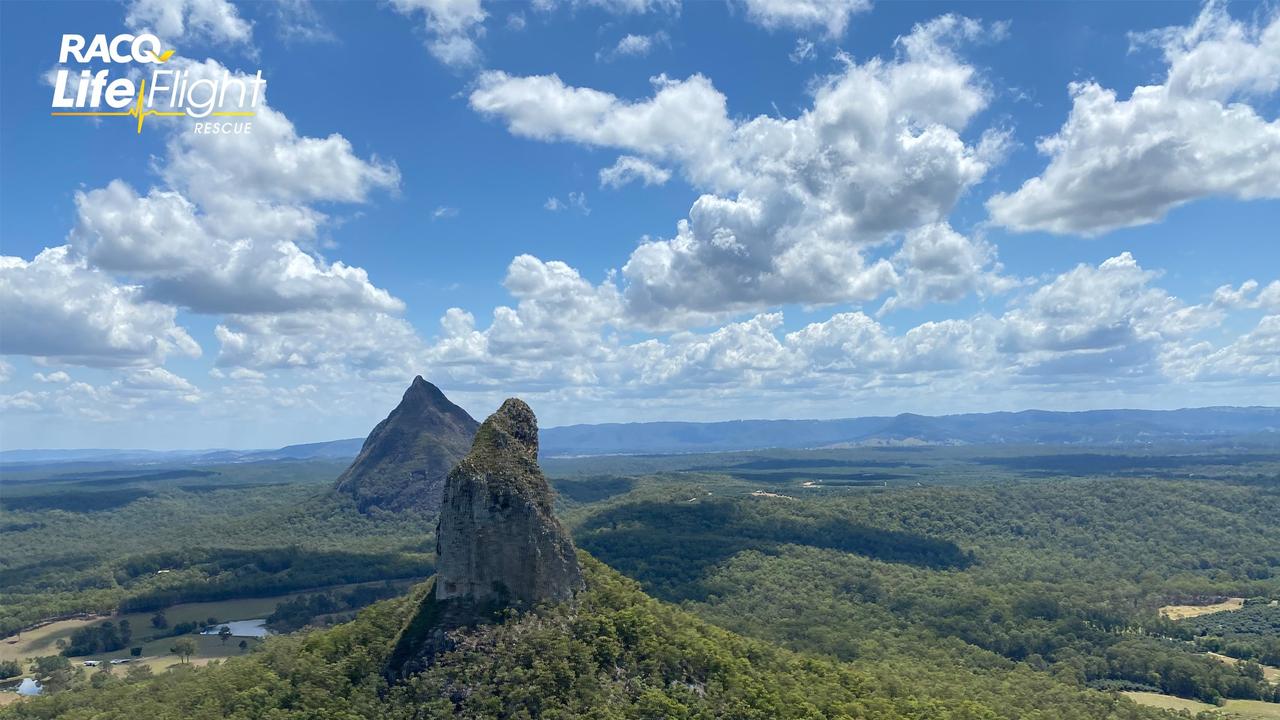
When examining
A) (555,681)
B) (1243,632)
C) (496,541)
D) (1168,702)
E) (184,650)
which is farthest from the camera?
(1243,632)

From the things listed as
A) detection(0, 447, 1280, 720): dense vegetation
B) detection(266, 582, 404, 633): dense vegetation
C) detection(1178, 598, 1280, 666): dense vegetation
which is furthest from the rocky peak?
detection(1178, 598, 1280, 666): dense vegetation

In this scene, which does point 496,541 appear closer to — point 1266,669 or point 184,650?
point 184,650

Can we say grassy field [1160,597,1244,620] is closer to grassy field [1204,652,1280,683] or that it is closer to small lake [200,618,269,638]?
grassy field [1204,652,1280,683]

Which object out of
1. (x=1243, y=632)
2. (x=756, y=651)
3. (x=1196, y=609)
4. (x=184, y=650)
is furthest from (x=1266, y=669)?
(x=184, y=650)

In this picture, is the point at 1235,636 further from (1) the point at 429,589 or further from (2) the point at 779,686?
(1) the point at 429,589

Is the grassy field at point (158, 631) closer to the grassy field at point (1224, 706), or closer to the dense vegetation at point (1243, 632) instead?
the grassy field at point (1224, 706)

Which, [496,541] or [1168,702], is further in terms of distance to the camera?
[1168,702]
